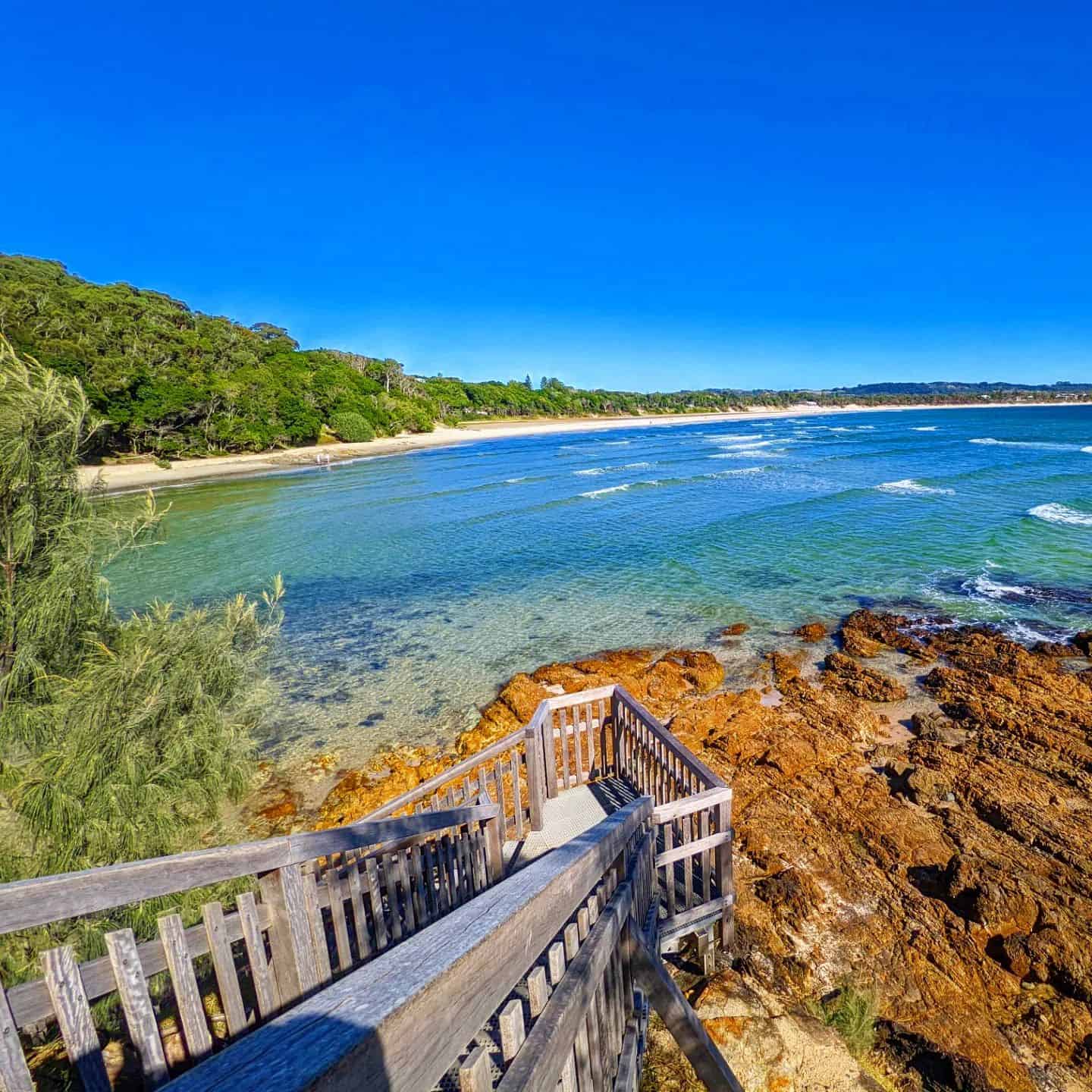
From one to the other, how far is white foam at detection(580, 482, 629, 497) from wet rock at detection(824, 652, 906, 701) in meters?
25.6

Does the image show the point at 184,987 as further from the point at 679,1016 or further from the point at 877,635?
the point at 877,635

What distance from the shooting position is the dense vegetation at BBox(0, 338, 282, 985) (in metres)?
5.10

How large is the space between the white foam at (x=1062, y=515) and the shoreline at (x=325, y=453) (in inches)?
→ 1267

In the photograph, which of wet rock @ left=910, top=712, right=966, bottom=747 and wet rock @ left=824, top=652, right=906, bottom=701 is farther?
wet rock @ left=824, top=652, right=906, bottom=701

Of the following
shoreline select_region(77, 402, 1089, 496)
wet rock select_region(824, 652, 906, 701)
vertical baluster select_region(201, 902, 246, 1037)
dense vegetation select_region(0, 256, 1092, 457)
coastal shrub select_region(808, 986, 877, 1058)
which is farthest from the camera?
dense vegetation select_region(0, 256, 1092, 457)

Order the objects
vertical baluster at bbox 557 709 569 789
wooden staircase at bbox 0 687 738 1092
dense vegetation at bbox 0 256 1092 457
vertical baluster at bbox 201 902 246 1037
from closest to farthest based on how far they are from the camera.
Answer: wooden staircase at bbox 0 687 738 1092, vertical baluster at bbox 201 902 246 1037, vertical baluster at bbox 557 709 569 789, dense vegetation at bbox 0 256 1092 457

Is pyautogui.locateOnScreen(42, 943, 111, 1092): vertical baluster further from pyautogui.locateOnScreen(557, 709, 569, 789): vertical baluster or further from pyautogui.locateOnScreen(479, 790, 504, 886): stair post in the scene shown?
pyautogui.locateOnScreen(557, 709, 569, 789): vertical baluster

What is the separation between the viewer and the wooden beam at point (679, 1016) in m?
2.55

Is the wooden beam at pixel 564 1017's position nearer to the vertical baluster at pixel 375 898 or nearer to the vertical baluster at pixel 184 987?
the vertical baluster at pixel 184 987

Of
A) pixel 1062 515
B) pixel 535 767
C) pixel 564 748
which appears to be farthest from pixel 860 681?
pixel 1062 515

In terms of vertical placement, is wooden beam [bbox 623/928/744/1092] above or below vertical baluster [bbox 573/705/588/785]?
above

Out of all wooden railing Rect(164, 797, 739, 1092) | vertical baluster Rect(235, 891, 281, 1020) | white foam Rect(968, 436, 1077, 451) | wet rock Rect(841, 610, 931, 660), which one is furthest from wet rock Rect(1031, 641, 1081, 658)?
white foam Rect(968, 436, 1077, 451)

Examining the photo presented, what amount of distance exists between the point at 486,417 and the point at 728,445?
6482 cm

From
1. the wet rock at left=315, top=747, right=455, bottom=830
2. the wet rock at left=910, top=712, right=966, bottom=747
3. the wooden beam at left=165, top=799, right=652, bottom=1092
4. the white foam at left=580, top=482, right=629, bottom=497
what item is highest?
the wooden beam at left=165, top=799, right=652, bottom=1092
